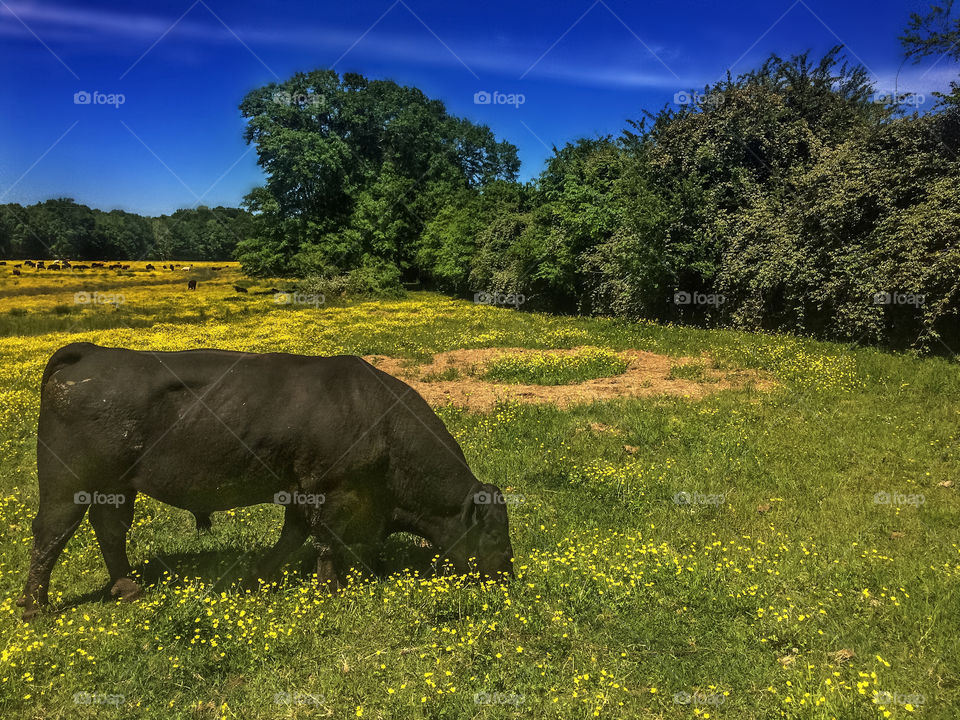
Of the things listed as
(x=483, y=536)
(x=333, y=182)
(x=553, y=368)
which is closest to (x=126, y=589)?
(x=483, y=536)

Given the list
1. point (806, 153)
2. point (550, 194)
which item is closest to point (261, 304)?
point (550, 194)

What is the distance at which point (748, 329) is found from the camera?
23.5 metres

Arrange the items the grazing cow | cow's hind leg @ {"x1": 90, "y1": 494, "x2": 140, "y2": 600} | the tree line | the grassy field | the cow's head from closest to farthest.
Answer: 1. the grassy field
2. the grazing cow
3. cow's hind leg @ {"x1": 90, "y1": 494, "x2": 140, "y2": 600}
4. the cow's head
5. the tree line

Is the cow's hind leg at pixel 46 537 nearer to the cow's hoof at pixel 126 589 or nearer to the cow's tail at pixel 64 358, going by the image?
the cow's hoof at pixel 126 589

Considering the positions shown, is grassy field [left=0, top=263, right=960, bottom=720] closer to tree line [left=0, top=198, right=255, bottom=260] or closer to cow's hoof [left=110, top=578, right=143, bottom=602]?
cow's hoof [left=110, top=578, right=143, bottom=602]

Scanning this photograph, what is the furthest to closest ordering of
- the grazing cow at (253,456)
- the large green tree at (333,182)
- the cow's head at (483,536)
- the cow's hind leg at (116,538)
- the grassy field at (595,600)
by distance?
1. the large green tree at (333,182)
2. the cow's head at (483,536)
3. the cow's hind leg at (116,538)
4. the grazing cow at (253,456)
5. the grassy field at (595,600)

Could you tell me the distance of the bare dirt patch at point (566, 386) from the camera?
14.1 metres

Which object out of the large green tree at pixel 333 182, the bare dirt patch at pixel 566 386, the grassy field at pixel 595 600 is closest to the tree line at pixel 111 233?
the large green tree at pixel 333 182

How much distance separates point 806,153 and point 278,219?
4353 centimetres

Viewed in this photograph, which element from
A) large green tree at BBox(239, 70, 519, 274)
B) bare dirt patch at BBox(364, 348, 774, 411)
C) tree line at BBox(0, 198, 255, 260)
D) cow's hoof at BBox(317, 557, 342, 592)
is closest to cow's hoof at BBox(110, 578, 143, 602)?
cow's hoof at BBox(317, 557, 342, 592)

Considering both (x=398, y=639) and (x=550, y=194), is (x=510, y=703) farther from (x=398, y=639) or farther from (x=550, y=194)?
(x=550, y=194)

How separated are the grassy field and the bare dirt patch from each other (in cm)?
194

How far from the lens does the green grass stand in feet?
53.7

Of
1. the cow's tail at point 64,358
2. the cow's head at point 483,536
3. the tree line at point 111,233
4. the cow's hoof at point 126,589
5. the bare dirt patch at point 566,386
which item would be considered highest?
the tree line at point 111,233
